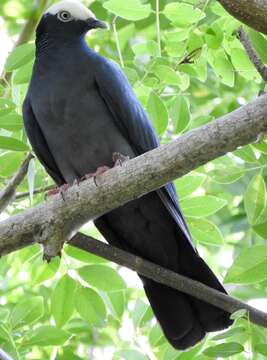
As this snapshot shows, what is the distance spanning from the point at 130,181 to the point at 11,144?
91 centimetres

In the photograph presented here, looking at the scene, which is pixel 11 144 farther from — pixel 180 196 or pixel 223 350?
pixel 223 350

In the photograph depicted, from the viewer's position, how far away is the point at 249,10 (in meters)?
3.18

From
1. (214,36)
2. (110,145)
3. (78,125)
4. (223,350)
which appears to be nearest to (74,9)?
(78,125)

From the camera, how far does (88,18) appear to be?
5.03 meters

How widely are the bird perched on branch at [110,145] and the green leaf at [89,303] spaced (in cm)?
49

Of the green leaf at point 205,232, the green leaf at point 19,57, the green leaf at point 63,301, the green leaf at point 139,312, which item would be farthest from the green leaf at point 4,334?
the green leaf at point 19,57

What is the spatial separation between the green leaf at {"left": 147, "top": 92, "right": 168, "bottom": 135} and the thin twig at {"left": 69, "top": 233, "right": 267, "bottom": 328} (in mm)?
700

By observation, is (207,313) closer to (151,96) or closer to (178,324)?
(178,324)

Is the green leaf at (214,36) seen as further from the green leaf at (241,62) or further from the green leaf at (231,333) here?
the green leaf at (231,333)

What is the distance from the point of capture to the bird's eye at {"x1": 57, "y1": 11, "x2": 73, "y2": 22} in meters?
5.09

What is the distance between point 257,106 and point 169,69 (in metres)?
0.93

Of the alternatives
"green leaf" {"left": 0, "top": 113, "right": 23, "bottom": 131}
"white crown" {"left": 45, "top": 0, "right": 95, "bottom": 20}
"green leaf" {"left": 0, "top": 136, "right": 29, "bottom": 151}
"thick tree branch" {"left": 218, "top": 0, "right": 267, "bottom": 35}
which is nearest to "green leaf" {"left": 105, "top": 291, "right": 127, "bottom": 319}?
"green leaf" {"left": 0, "top": 136, "right": 29, "bottom": 151}

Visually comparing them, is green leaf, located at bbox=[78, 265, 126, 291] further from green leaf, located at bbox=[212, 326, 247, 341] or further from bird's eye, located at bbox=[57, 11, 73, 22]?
bird's eye, located at bbox=[57, 11, 73, 22]

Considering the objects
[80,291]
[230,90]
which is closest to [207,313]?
[80,291]
